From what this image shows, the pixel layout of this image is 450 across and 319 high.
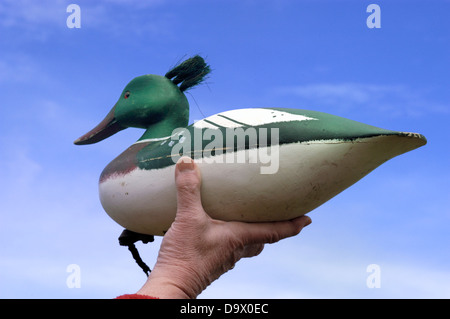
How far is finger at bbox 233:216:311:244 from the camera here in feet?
9.14

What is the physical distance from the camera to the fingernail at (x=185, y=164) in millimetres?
2633

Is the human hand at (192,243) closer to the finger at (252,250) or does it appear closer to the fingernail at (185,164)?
the fingernail at (185,164)

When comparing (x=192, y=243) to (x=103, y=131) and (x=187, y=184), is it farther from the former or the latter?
(x=103, y=131)

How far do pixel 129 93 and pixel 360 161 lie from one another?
1528 mm

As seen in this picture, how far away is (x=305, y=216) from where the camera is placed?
9.98 ft

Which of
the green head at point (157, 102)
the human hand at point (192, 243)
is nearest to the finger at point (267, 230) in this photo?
the human hand at point (192, 243)

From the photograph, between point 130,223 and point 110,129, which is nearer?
point 130,223

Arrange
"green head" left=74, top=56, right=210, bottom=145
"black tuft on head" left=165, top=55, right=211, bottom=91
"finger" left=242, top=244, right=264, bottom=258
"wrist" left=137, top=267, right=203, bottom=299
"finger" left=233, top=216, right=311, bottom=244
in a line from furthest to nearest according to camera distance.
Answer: "black tuft on head" left=165, top=55, right=211, bottom=91 → "green head" left=74, top=56, right=210, bottom=145 → "finger" left=242, top=244, right=264, bottom=258 → "finger" left=233, top=216, right=311, bottom=244 → "wrist" left=137, top=267, right=203, bottom=299

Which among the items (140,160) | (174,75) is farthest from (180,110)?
(140,160)

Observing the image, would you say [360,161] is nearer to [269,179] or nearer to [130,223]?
[269,179]

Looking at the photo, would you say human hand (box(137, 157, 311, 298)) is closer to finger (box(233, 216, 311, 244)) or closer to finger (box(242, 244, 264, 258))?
finger (box(233, 216, 311, 244))

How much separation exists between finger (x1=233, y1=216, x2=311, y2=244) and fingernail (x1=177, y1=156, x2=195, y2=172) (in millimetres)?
416

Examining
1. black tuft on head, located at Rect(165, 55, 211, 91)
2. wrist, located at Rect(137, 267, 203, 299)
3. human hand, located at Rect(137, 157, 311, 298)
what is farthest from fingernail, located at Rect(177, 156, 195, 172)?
black tuft on head, located at Rect(165, 55, 211, 91)
